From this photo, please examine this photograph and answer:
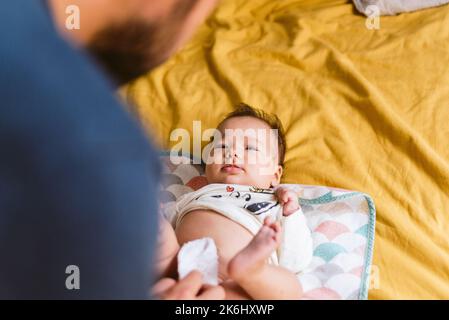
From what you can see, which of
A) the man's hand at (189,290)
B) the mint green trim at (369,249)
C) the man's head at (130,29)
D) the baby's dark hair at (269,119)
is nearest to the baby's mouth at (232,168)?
the baby's dark hair at (269,119)

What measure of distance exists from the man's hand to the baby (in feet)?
0.11

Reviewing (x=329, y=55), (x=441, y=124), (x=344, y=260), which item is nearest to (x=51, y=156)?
(x=344, y=260)

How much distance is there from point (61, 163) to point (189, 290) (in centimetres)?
56

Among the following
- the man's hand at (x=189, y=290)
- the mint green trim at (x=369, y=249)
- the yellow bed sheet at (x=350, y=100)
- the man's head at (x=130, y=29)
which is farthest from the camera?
the yellow bed sheet at (x=350, y=100)

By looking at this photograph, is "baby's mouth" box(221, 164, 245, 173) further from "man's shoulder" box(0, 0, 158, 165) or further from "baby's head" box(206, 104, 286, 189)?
"man's shoulder" box(0, 0, 158, 165)

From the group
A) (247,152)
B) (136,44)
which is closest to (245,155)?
(247,152)

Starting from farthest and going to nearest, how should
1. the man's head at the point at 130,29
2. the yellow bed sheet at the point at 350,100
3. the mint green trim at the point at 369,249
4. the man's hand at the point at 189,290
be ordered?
the yellow bed sheet at the point at 350,100 → the mint green trim at the point at 369,249 → the man's hand at the point at 189,290 → the man's head at the point at 130,29

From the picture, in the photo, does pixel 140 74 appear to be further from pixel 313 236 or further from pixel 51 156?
pixel 313 236

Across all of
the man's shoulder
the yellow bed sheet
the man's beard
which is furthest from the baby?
the man's shoulder

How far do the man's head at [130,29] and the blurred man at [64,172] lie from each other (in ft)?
0.13

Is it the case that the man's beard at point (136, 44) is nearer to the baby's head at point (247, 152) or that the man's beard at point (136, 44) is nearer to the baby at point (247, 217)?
the baby at point (247, 217)

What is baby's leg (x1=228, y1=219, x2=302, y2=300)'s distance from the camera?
2.90 feet

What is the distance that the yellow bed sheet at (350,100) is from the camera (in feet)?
3.98

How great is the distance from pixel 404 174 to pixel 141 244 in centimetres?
101
